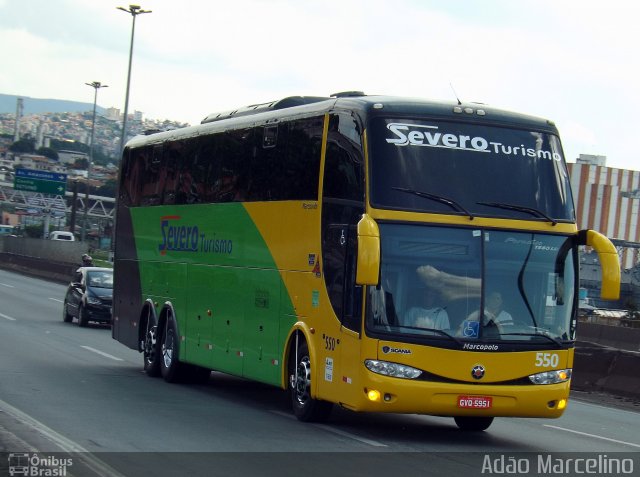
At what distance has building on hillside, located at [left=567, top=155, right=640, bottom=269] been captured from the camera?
73.5m

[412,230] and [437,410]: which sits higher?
[412,230]

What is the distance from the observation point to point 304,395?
1359 cm

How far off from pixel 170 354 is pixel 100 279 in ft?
46.2

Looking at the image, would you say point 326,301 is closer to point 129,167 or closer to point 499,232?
point 499,232

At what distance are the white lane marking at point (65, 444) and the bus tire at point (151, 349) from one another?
19.8ft

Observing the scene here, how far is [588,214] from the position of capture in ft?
240

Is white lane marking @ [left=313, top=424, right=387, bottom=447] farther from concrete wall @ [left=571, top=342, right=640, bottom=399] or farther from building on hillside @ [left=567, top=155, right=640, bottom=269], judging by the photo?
building on hillside @ [left=567, top=155, right=640, bottom=269]

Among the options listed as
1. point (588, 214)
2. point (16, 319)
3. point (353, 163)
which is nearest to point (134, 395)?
point (353, 163)

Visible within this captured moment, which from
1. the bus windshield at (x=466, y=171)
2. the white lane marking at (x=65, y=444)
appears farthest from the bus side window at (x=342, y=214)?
the white lane marking at (x=65, y=444)

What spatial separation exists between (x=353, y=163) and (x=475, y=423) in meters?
3.60

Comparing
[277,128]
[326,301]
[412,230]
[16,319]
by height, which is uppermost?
[277,128]

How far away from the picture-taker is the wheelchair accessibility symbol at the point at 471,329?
1203 centimetres

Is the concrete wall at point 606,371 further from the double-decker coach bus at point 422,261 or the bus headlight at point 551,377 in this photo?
the bus headlight at point 551,377

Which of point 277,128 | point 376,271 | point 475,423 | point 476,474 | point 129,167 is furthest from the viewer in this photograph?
point 129,167
